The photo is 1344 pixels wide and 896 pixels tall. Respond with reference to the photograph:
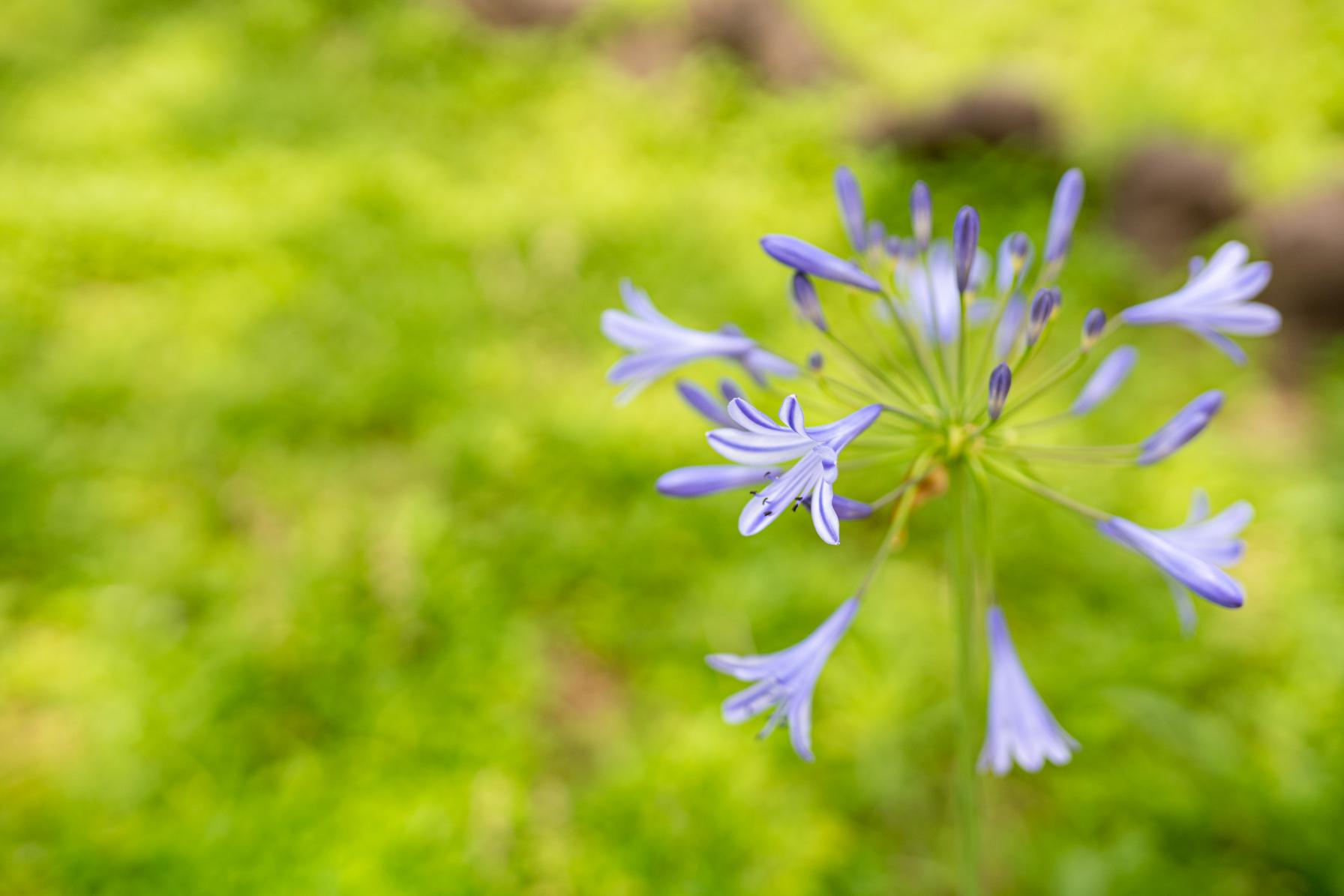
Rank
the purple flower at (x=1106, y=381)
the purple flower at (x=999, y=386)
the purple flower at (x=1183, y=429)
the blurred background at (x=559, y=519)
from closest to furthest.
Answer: the purple flower at (x=999, y=386), the purple flower at (x=1183, y=429), the purple flower at (x=1106, y=381), the blurred background at (x=559, y=519)

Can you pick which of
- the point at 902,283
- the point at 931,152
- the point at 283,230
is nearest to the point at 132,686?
the point at 902,283

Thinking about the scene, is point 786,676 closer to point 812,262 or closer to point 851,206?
point 812,262

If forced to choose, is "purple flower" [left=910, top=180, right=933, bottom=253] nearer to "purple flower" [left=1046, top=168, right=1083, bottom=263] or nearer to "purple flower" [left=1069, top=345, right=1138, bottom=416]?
"purple flower" [left=1046, top=168, right=1083, bottom=263]


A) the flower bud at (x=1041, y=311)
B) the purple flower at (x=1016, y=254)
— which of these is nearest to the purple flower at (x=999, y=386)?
the flower bud at (x=1041, y=311)

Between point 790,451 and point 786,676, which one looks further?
point 786,676

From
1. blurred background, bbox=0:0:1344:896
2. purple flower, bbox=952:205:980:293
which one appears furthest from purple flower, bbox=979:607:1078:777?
blurred background, bbox=0:0:1344:896

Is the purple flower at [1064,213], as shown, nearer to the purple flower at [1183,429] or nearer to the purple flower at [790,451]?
the purple flower at [1183,429]

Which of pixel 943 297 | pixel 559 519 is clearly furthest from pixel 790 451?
pixel 559 519
